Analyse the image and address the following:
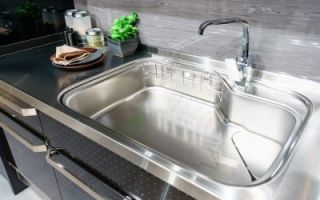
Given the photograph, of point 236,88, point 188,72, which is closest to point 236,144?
point 236,88

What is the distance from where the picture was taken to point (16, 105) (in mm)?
1173

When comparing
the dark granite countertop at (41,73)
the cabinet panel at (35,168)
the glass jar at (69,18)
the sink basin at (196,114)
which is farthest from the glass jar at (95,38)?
the cabinet panel at (35,168)

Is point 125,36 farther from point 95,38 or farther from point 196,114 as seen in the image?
point 196,114

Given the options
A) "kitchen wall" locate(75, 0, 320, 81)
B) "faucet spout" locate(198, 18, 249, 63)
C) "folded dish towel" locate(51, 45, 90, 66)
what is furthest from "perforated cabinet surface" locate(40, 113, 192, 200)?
"kitchen wall" locate(75, 0, 320, 81)

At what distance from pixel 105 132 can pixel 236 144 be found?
506mm

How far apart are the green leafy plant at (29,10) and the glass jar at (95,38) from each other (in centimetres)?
38

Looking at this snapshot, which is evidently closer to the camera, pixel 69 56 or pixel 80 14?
pixel 69 56

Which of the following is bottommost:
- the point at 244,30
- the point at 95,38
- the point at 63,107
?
the point at 63,107

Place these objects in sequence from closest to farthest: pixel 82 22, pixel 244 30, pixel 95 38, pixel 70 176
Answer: pixel 244 30 → pixel 70 176 → pixel 95 38 → pixel 82 22

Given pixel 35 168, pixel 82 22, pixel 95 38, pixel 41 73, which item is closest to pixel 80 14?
pixel 82 22

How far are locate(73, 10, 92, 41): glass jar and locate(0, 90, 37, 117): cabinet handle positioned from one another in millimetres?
625

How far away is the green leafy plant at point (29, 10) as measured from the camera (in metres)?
1.57

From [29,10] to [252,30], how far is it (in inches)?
52.8

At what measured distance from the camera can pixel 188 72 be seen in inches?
50.4
